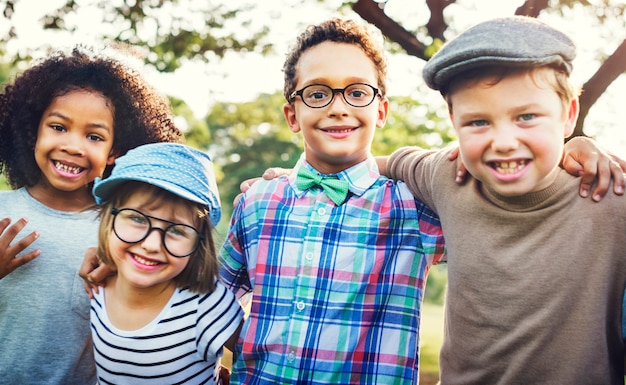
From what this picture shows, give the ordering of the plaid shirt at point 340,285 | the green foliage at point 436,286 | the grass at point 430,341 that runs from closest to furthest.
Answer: the plaid shirt at point 340,285 → the grass at point 430,341 → the green foliage at point 436,286

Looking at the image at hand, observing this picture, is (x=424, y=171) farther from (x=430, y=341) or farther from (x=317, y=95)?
(x=430, y=341)

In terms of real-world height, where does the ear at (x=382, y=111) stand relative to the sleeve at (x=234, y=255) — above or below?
above

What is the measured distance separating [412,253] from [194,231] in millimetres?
856

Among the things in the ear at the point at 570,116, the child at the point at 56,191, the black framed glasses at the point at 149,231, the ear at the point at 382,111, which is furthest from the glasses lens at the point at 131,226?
the ear at the point at 570,116

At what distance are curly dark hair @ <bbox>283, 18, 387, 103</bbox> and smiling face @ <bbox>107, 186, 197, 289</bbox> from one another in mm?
692

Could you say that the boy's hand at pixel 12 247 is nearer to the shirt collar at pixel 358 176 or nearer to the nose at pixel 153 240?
the nose at pixel 153 240

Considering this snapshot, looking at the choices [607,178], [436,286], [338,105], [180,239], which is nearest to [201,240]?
[180,239]

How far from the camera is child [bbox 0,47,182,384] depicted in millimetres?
2635

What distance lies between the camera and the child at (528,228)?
193 centimetres

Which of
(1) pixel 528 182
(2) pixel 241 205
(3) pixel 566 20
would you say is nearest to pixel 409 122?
(3) pixel 566 20

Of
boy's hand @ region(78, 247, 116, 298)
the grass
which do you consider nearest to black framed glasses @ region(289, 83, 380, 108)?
boy's hand @ region(78, 247, 116, 298)

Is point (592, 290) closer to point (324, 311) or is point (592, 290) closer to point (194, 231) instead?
point (324, 311)

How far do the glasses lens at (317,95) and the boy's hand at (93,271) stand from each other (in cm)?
107

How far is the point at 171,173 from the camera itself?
7.78 ft
